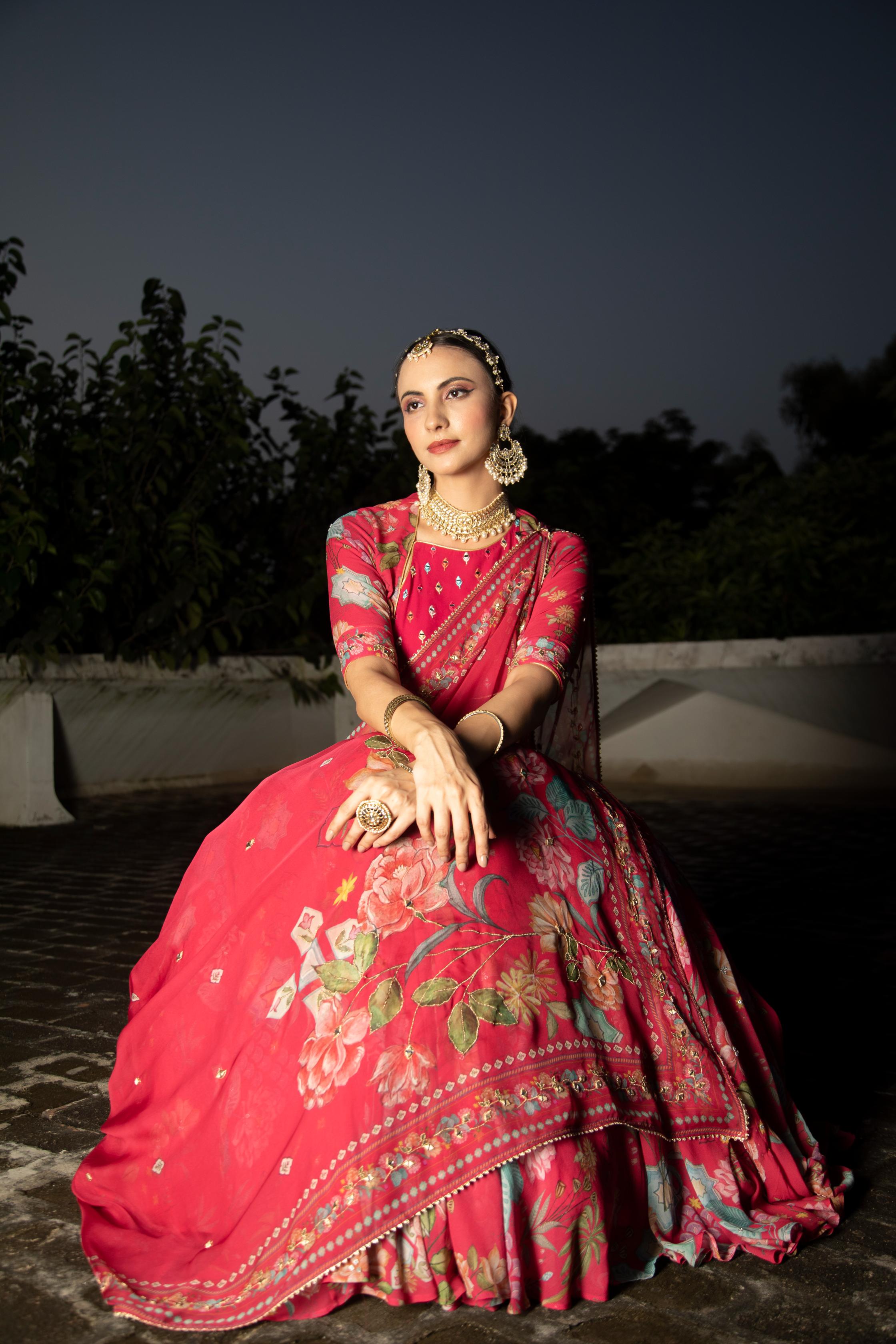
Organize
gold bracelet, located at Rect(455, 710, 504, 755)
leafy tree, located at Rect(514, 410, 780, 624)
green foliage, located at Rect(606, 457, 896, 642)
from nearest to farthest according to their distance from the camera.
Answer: gold bracelet, located at Rect(455, 710, 504, 755) → green foliage, located at Rect(606, 457, 896, 642) → leafy tree, located at Rect(514, 410, 780, 624)

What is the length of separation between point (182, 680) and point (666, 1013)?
7.00 metres

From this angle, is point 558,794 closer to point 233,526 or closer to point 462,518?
point 462,518

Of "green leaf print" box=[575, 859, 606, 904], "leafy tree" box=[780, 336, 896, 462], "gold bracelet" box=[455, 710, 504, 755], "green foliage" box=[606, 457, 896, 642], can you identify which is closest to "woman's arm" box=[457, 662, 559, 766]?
"gold bracelet" box=[455, 710, 504, 755]

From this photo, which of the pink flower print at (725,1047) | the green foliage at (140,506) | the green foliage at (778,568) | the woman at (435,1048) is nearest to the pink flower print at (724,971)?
the woman at (435,1048)

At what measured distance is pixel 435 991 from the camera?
1.72 metres

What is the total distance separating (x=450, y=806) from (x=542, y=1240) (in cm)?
67

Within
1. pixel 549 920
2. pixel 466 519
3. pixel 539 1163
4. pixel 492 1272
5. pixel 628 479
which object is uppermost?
pixel 628 479

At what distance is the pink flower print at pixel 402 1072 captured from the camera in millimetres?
1657

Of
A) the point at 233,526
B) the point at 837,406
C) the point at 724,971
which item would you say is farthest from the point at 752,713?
the point at 837,406

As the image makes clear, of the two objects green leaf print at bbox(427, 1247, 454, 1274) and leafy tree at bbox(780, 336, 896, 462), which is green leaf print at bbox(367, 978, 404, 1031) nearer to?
green leaf print at bbox(427, 1247, 454, 1274)

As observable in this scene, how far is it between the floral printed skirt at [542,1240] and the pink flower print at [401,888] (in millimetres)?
402

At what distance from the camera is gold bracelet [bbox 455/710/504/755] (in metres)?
1.97

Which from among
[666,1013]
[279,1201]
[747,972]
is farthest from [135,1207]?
[747,972]

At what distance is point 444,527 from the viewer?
2.39m
